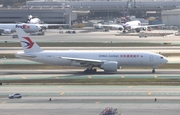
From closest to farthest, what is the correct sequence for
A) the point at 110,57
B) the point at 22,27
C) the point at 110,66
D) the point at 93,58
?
the point at 110,66 < the point at 110,57 < the point at 93,58 < the point at 22,27

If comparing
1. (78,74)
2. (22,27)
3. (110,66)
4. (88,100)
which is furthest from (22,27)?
(88,100)

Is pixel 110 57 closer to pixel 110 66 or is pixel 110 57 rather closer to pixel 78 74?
pixel 110 66

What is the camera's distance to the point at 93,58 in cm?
8312

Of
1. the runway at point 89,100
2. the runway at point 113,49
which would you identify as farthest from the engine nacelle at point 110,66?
the runway at point 113,49

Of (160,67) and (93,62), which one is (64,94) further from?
(160,67)

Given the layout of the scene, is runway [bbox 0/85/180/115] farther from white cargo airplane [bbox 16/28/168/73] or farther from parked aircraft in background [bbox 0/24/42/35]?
Answer: parked aircraft in background [bbox 0/24/42/35]

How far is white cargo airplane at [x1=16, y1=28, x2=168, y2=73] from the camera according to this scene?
82.0m

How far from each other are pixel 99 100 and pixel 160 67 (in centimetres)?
3259

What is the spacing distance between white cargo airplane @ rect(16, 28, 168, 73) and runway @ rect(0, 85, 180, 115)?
14.1m

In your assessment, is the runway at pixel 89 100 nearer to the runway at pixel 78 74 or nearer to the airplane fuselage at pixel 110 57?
the runway at pixel 78 74

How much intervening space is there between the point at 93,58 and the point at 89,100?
1022 inches

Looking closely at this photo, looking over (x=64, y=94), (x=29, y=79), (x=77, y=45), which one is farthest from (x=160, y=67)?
(x=77, y=45)

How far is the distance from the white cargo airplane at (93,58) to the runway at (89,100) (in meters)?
14.1

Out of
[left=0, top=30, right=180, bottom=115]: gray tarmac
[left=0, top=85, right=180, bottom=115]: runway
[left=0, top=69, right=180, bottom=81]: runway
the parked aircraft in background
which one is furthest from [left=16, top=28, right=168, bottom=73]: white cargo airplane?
the parked aircraft in background
